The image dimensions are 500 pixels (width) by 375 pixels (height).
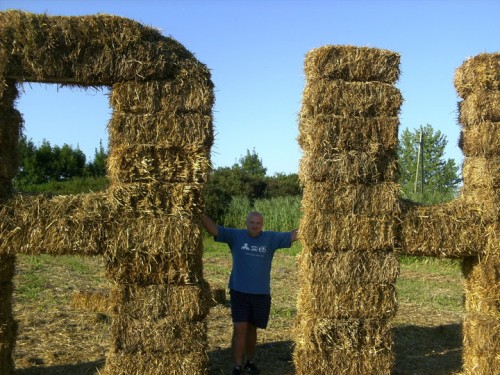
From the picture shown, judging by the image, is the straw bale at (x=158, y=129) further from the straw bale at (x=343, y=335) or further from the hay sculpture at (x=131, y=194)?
the straw bale at (x=343, y=335)

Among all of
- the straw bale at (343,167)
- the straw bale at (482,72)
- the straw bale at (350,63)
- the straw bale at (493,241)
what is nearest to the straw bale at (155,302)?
the straw bale at (343,167)

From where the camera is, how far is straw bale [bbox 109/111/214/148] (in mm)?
6383

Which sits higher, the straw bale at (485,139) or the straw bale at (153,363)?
the straw bale at (485,139)

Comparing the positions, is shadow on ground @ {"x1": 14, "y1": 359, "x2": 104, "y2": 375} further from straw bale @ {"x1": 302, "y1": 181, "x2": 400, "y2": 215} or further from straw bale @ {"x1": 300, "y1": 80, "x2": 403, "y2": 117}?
straw bale @ {"x1": 300, "y1": 80, "x2": 403, "y2": 117}

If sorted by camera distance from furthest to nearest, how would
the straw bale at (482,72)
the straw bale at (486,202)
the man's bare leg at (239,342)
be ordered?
1. the man's bare leg at (239,342)
2. the straw bale at (482,72)
3. the straw bale at (486,202)

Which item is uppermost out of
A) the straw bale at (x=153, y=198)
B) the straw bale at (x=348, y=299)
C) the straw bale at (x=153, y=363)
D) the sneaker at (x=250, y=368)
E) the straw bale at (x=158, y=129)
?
the straw bale at (x=158, y=129)

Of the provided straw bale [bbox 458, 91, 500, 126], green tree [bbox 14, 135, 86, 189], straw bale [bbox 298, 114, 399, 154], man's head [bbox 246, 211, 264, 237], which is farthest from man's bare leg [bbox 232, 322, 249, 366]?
green tree [bbox 14, 135, 86, 189]

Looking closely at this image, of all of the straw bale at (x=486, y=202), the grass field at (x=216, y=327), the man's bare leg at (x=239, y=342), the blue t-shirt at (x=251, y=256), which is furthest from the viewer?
the grass field at (x=216, y=327)

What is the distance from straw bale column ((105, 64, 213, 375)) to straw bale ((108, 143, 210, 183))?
0.01 metres

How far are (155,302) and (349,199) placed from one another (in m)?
2.33

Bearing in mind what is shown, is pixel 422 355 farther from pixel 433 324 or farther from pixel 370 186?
pixel 370 186

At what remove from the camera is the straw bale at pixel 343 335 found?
6629mm

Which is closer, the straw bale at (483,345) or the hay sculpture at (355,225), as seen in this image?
the hay sculpture at (355,225)

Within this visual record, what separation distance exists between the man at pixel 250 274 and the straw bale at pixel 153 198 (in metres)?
1.03
